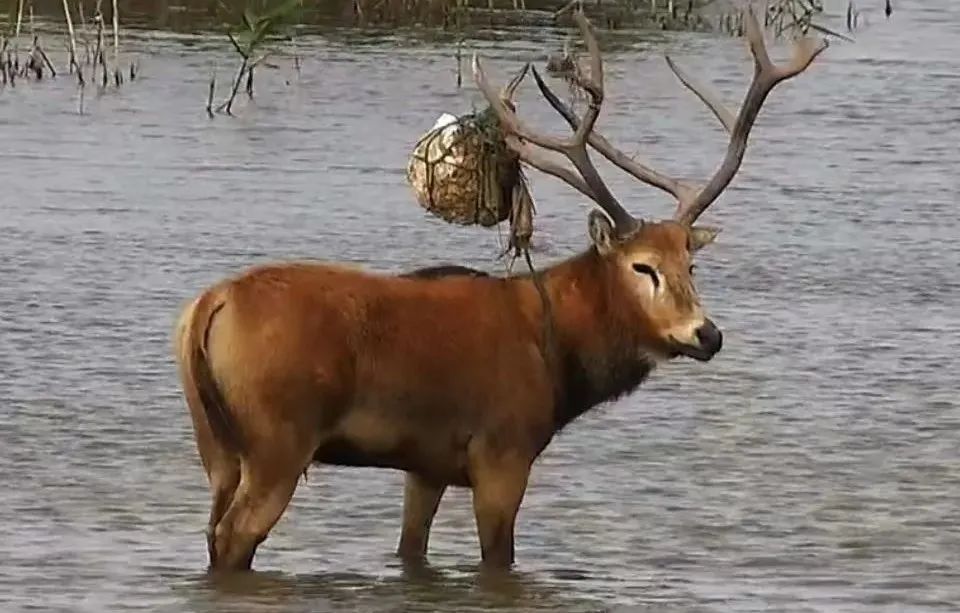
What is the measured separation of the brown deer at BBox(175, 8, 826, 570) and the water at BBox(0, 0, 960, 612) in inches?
14.0

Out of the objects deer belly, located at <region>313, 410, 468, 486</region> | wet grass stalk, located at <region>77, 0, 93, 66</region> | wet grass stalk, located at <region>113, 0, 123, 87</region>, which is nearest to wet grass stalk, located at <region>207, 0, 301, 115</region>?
wet grass stalk, located at <region>113, 0, 123, 87</region>

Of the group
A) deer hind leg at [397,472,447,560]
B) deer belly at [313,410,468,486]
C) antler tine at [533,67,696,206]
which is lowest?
deer hind leg at [397,472,447,560]

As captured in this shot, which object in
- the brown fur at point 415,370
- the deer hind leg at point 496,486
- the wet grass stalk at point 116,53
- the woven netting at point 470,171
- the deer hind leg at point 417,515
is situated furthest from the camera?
the wet grass stalk at point 116,53

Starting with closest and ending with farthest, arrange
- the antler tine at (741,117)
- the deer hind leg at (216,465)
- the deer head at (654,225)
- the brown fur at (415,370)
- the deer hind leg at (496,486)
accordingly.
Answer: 1. the brown fur at (415,370)
2. the deer hind leg at (216,465)
3. the deer hind leg at (496,486)
4. the deer head at (654,225)
5. the antler tine at (741,117)

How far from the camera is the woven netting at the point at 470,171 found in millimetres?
9883

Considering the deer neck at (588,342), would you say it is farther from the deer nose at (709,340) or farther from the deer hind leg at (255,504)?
the deer hind leg at (255,504)

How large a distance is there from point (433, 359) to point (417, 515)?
0.68 m

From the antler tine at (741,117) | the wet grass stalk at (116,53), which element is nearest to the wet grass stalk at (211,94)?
the wet grass stalk at (116,53)

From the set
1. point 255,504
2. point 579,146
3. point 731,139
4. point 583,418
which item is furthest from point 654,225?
point 583,418

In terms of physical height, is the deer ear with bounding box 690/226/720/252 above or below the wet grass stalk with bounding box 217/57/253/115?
above

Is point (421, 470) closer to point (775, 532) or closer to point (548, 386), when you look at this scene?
point (548, 386)

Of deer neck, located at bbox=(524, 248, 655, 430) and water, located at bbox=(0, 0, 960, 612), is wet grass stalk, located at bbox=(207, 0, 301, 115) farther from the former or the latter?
deer neck, located at bbox=(524, 248, 655, 430)

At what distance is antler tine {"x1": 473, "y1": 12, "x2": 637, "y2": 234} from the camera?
928 centimetres

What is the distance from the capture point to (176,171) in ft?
61.9
